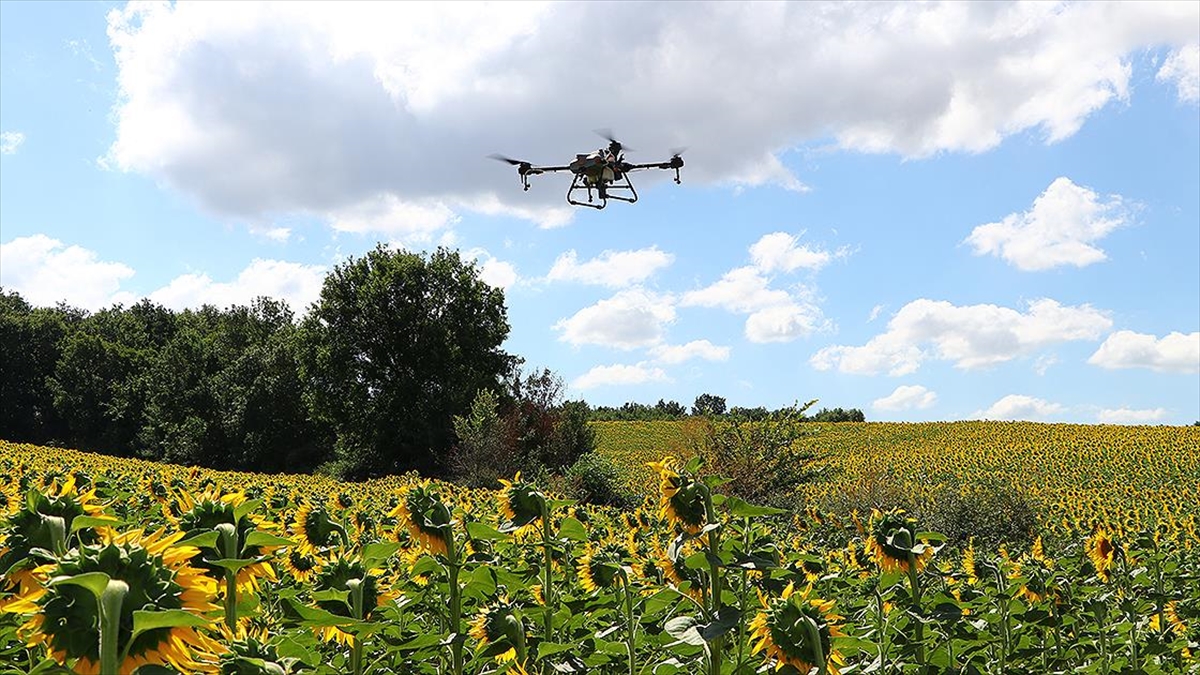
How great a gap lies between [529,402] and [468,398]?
3.79 metres

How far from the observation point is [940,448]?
33531 millimetres

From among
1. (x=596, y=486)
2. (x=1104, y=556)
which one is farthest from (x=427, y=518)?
(x=596, y=486)

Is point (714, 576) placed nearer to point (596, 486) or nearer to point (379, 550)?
point (379, 550)

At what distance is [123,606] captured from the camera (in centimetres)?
130

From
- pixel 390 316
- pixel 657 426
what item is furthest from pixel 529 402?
pixel 657 426

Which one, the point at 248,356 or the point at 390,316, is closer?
the point at 390,316

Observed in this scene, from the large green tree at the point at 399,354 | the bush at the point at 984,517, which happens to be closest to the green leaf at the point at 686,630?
the bush at the point at 984,517

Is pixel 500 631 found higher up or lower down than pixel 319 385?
lower down

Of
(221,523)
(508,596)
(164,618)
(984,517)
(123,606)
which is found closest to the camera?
(164,618)

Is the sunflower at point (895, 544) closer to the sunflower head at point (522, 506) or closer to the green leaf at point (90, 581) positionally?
the sunflower head at point (522, 506)

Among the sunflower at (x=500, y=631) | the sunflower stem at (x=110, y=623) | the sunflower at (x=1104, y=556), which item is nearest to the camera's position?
the sunflower stem at (x=110, y=623)

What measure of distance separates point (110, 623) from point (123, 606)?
94mm

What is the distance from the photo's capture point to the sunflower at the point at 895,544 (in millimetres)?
3037

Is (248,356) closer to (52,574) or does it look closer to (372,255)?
(372,255)
